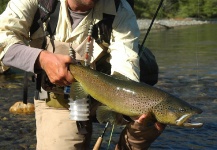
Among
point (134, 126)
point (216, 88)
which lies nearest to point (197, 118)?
point (216, 88)

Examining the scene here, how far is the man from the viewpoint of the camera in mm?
3639

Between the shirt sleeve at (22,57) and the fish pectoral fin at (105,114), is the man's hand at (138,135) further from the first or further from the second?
the shirt sleeve at (22,57)

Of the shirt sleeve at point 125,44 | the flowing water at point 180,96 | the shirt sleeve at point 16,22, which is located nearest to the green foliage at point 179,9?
the flowing water at point 180,96

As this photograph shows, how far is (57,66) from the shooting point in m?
A: 3.06

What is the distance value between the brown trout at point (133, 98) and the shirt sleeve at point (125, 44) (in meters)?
0.50

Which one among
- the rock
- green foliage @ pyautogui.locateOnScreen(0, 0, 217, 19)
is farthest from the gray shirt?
green foliage @ pyautogui.locateOnScreen(0, 0, 217, 19)

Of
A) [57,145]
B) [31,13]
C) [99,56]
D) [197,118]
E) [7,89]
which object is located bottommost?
[7,89]

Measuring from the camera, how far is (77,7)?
3.75 metres

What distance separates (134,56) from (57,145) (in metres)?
1.04

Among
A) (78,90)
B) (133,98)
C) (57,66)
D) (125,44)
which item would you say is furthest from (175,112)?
(125,44)

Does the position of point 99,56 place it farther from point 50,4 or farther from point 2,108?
point 2,108

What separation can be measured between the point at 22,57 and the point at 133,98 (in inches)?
37.5

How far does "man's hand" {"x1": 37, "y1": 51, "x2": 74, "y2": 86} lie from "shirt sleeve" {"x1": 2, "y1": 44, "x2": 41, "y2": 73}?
93 mm

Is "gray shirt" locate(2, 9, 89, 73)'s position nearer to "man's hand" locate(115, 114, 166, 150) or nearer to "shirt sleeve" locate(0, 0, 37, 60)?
"shirt sleeve" locate(0, 0, 37, 60)
